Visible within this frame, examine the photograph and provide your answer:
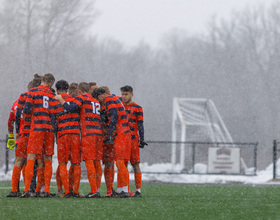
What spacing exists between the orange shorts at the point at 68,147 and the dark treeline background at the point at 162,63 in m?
21.7

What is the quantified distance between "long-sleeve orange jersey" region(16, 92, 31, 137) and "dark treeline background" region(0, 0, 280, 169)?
69.8ft

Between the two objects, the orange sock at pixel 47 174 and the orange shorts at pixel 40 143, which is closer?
the orange shorts at pixel 40 143

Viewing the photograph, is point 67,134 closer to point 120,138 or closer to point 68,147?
point 68,147

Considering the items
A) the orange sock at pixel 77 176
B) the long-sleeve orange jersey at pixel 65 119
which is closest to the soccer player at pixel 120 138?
the long-sleeve orange jersey at pixel 65 119

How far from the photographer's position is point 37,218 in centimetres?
508

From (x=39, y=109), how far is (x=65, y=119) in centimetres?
40

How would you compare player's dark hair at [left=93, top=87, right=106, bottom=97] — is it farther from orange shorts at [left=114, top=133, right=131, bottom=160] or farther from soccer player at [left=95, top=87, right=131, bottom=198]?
orange shorts at [left=114, top=133, right=131, bottom=160]

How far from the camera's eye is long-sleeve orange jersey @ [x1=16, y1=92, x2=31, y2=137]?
25.9ft

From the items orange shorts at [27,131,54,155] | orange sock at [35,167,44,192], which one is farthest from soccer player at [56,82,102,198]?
orange sock at [35,167,44,192]

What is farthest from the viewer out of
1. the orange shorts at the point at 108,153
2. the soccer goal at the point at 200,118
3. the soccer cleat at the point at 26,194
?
the soccer goal at the point at 200,118

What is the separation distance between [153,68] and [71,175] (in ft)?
178

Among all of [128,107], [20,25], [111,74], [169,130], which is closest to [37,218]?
[128,107]

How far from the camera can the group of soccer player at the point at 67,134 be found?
785cm

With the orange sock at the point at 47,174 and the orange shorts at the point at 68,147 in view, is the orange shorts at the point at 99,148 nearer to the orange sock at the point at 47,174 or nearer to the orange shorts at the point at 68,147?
the orange shorts at the point at 68,147
